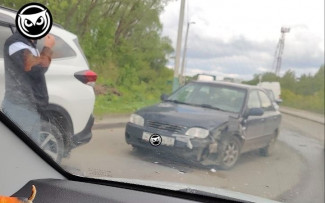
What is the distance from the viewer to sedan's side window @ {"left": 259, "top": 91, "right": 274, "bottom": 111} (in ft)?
22.0

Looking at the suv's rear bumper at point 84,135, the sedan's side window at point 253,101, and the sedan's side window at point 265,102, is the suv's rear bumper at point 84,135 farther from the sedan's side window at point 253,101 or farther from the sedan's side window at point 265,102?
the sedan's side window at point 265,102

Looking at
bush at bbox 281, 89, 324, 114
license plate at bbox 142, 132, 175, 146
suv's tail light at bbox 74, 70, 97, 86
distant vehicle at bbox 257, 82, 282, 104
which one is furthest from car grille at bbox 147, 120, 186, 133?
Answer: bush at bbox 281, 89, 324, 114

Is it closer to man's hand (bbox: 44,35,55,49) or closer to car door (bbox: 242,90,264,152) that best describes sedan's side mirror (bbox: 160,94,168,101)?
car door (bbox: 242,90,264,152)

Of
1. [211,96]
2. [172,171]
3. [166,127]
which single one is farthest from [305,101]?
[172,171]

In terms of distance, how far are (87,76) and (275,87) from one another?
457 centimetres

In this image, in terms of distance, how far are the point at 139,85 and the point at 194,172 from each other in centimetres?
129

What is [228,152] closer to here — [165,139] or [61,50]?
[165,139]

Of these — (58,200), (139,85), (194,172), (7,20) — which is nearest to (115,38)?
(139,85)

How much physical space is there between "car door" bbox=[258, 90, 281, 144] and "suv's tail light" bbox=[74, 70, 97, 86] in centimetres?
376

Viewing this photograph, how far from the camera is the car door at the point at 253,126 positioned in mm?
5620

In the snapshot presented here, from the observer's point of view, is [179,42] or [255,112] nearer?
[179,42]

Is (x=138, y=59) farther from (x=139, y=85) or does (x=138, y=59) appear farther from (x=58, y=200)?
(x=58, y=200)

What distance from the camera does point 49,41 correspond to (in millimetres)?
2713

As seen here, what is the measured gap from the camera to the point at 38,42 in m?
2.55
